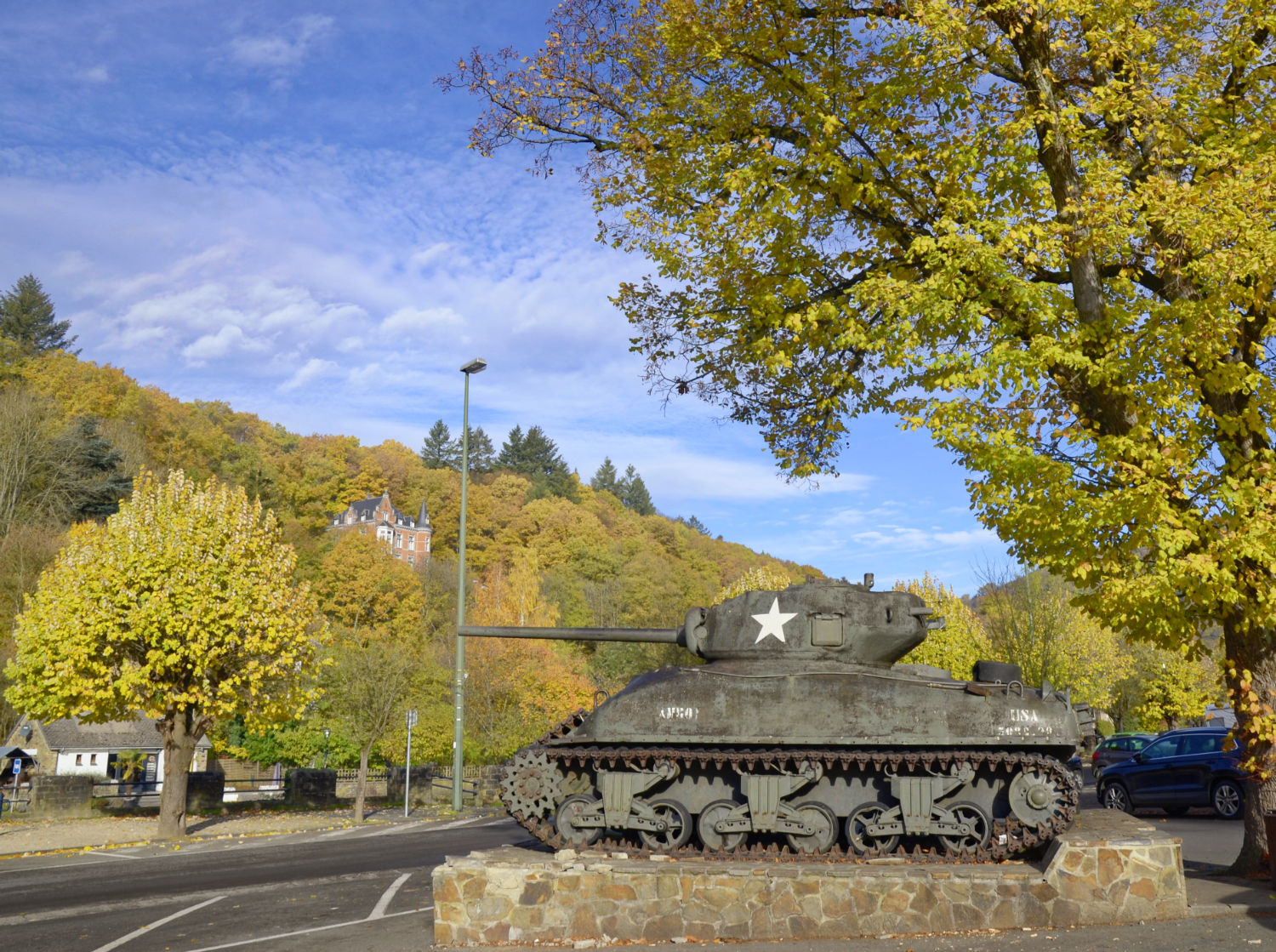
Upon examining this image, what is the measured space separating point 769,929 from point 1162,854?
377 cm

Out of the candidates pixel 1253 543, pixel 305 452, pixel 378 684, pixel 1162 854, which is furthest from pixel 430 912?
pixel 305 452

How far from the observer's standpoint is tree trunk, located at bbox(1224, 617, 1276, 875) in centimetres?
1088

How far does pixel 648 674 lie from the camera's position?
11320 mm

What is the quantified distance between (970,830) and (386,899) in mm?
6760

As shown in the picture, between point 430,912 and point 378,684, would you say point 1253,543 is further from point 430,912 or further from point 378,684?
point 378,684

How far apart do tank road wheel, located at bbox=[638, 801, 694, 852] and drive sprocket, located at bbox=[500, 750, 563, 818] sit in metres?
1.05

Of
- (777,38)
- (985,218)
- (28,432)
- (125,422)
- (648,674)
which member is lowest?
(648,674)

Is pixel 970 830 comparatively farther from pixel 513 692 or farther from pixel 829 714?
pixel 513 692

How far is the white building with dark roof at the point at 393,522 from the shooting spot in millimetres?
106312

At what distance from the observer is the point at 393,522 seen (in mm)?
110000

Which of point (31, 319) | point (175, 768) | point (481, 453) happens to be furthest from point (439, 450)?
point (175, 768)

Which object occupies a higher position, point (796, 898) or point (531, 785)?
point (531, 785)

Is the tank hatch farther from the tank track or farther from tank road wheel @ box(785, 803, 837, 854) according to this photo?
tank road wheel @ box(785, 803, 837, 854)

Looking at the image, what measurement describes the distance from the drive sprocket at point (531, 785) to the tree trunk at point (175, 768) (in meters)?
13.2
